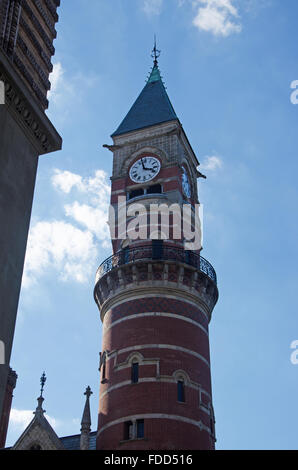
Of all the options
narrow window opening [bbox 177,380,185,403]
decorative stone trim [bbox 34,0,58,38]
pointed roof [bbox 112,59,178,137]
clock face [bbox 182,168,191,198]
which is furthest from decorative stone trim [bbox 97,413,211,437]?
pointed roof [bbox 112,59,178,137]

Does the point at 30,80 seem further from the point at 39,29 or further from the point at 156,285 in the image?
the point at 156,285

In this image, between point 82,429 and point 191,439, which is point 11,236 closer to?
point 191,439

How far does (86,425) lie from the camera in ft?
92.8

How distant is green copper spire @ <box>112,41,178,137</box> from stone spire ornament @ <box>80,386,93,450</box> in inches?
612

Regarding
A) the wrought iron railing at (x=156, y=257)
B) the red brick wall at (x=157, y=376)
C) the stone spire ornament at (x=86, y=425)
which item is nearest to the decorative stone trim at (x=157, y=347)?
the red brick wall at (x=157, y=376)

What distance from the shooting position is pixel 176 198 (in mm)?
32156

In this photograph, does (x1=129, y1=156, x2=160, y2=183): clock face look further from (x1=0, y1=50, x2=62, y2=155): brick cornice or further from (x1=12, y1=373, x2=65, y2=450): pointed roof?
(x1=0, y1=50, x2=62, y2=155): brick cornice

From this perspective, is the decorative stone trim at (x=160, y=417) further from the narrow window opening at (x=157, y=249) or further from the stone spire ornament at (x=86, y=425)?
the narrow window opening at (x=157, y=249)

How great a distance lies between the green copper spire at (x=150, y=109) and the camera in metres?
36.4

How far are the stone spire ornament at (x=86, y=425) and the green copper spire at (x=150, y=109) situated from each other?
51.0 ft

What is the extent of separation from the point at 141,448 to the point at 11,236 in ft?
50.8

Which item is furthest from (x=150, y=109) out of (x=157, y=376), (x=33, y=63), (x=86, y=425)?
(x=33, y=63)

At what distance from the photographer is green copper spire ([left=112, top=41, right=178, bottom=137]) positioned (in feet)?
119

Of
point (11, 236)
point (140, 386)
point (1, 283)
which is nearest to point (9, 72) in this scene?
point (11, 236)
